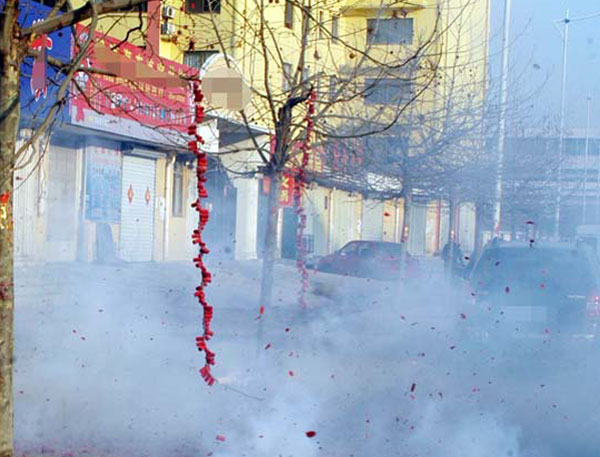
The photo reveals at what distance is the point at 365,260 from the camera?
22500 millimetres

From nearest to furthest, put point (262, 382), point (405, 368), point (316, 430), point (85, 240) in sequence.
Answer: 1. point (316, 430)
2. point (262, 382)
3. point (405, 368)
4. point (85, 240)

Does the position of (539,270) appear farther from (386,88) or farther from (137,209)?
(137,209)

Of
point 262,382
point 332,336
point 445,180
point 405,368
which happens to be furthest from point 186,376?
point 445,180

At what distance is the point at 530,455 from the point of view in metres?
5.72

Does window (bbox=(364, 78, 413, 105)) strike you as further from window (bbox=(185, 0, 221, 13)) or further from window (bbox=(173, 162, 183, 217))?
window (bbox=(173, 162, 183, 217))

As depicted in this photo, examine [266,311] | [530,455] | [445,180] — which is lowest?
[530,455]

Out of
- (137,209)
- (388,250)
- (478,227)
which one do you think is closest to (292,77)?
(137,209)

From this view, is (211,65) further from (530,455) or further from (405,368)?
(530,455)

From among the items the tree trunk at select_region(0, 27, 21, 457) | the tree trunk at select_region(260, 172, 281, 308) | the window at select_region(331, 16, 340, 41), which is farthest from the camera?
the tree trunk at select_region(260, 172, 281, 308)

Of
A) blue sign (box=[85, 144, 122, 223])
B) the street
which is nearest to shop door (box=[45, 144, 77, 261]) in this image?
blue sign (box=[85, 144, 122, 223])

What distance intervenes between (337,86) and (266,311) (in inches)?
92.5

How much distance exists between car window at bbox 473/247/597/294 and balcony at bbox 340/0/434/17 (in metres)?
3.41

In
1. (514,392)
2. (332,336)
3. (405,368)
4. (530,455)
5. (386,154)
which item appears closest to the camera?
(530,455)

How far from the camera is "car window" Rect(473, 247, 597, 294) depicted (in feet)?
30.2
